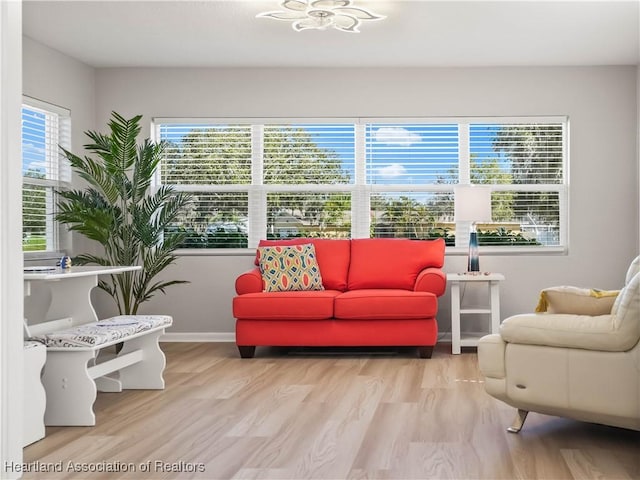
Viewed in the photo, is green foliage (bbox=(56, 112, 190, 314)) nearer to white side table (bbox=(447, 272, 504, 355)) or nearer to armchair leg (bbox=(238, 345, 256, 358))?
armchair leg (bbox=(238, 345, 256, 358))

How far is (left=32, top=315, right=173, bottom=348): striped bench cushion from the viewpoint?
3674 mm

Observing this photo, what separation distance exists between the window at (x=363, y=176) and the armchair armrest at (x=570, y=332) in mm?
3509

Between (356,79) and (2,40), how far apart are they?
4.38 meters

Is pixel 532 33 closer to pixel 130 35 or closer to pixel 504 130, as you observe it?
pixel 504 130

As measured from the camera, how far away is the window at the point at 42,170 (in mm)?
5824

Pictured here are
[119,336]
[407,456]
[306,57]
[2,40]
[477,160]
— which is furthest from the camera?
[477,160]

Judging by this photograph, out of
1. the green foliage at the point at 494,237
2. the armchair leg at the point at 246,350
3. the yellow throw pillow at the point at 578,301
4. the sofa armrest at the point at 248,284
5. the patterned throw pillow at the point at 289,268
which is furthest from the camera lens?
the green foliage at the point at 494,237

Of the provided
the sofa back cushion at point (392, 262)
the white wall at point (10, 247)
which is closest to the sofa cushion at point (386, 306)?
the sofa back cushion at point (392, 262)

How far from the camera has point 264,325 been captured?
5.68 meters

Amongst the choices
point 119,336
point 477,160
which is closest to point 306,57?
point 477,160

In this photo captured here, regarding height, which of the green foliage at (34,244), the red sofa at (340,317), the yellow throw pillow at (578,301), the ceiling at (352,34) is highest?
the ceiling at (352,34)

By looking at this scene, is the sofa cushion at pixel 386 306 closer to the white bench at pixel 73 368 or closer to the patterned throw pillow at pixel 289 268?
the patterned throw pillow at pixel 289 268

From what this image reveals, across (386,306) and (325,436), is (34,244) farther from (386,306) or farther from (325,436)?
(325,436)

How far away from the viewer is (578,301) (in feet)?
10.9
